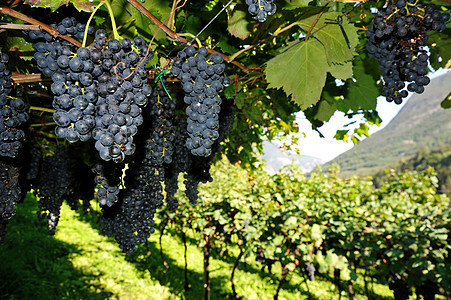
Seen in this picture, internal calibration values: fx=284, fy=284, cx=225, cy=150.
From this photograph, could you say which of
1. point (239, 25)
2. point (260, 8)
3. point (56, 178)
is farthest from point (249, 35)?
point (56, 178)

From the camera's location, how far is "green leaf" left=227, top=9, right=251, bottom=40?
1.57m

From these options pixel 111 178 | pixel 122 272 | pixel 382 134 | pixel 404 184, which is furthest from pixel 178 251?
pixel 382 134

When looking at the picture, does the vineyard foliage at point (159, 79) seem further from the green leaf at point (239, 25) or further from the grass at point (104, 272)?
the grass at point (104, 272)

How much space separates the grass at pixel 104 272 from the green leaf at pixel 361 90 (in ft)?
18.9

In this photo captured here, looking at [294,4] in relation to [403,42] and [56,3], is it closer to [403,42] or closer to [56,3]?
[403,42]

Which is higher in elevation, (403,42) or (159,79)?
(403,42)

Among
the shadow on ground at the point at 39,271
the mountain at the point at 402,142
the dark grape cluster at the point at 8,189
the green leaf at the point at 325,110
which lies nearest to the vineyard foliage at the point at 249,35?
the green leaf at the point at 325,110

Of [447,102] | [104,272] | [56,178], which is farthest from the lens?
[104,272]

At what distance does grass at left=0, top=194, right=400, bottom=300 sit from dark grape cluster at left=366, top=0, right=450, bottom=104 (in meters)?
6.38

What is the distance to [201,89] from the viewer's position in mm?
1269

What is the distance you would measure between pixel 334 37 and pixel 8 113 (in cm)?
A: 174

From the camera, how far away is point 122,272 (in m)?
7.27

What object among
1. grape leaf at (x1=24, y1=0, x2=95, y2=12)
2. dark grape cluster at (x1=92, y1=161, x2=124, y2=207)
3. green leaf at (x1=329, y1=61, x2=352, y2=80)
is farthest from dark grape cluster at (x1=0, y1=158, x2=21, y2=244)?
green leaf at (x1=329, y1=61, x2=352, y2=80)

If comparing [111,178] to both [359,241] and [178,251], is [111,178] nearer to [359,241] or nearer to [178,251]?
[359,241]
